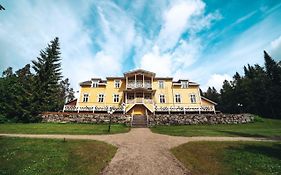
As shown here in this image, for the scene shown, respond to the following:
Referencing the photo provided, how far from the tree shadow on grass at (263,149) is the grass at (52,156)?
316 inches

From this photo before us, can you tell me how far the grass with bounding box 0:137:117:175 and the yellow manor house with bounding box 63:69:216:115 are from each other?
17.6 meters

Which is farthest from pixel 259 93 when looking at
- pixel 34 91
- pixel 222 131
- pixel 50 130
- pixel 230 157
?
pixel 34 91

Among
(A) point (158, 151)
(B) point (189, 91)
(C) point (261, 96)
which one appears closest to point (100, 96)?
(B) point (189, 91)

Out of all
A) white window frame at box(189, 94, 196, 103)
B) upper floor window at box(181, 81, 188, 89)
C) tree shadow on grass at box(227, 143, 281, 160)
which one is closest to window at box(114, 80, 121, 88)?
upper floor window at box(181, 81, 188, 89)

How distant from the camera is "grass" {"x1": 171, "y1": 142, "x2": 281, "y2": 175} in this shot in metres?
6.99

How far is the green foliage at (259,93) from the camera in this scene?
118 ft

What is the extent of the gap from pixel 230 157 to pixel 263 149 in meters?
3.17

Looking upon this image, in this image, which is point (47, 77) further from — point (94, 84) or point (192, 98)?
point (192, 98)

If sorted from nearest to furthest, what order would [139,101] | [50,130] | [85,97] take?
[50,130]
[139,101]
[85,97]

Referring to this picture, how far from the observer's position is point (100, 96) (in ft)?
99.6

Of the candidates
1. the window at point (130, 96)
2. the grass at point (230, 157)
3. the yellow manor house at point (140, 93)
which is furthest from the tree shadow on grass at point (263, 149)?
the window at point (130, 96)

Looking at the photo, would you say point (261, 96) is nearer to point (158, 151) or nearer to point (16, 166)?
point (158, 151)

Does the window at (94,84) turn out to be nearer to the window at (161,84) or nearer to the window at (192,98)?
the window at (161,84)

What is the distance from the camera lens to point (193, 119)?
23922mm
